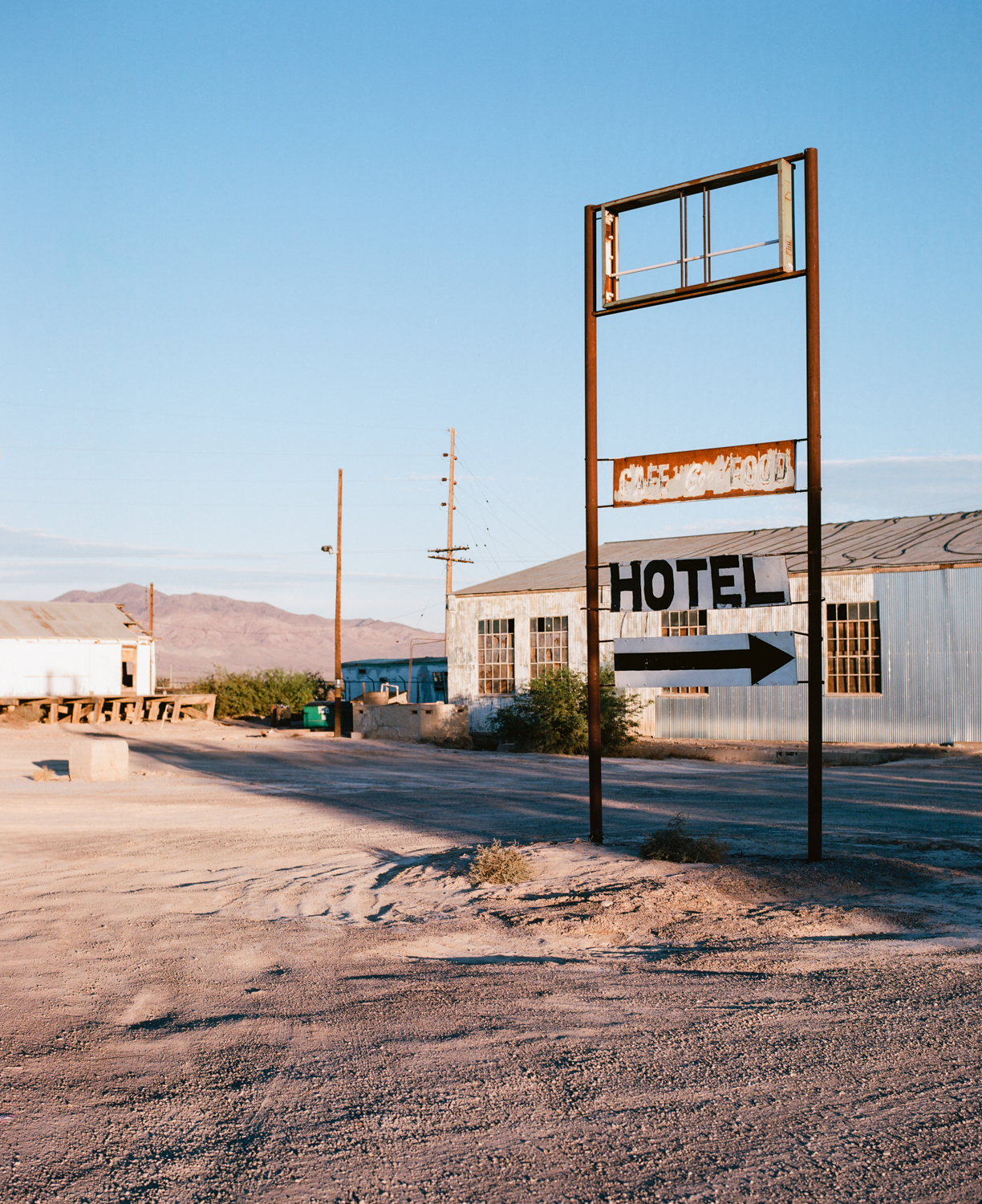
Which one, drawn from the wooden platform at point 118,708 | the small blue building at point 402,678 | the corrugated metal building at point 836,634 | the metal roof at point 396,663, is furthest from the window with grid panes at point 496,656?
the metal roof at point 396,663

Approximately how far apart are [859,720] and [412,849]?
1949 centimetres

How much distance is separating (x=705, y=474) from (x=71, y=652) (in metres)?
39.1

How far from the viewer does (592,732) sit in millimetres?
11266

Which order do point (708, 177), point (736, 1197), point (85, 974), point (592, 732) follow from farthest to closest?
point (592, 732) → point (708, 177) → point (85, 974) → point (736, 1197)

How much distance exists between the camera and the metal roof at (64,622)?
4372 centimetres

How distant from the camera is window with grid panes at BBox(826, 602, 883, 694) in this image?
92.0 feet

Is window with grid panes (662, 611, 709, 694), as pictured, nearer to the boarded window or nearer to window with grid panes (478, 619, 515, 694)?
window with grid panes (478, 619, 515, 694)

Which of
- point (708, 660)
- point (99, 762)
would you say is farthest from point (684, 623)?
point (708, 660)

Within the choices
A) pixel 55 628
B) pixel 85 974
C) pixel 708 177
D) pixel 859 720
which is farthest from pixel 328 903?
pixel 55 628

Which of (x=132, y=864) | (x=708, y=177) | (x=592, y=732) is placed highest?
(x=708, y=177)

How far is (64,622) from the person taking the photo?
45781 millimetres

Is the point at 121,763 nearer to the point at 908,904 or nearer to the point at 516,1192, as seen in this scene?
the point at 908,904

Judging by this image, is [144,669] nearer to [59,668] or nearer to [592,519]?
[59,668]

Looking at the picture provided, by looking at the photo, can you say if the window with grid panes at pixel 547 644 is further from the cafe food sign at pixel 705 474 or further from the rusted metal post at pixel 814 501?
the rusted metal post at pixel 814 501
